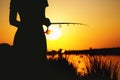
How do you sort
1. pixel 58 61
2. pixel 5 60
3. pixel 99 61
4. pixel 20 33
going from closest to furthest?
pixel 20 33 → pixel 5 60 → pixel 99 61 → pixel 58 61

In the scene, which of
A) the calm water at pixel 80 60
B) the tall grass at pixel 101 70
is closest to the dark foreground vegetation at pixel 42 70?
the tall grass at pixel 101 70

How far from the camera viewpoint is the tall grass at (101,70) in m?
8.01

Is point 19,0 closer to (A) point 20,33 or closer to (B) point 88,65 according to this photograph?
(A) point 20,33

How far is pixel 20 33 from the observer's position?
7059 millimetres

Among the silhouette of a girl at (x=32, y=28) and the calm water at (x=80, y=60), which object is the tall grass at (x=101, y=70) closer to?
the calm water at (x=80, y=60)

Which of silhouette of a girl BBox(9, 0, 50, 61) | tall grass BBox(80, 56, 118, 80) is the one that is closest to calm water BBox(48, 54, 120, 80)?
tall grass BBox(80, 56, 118, 80)

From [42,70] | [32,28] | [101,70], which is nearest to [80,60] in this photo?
[101,70]

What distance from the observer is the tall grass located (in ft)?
26.3

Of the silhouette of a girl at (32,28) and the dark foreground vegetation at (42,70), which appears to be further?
the dark foreground vegetation at (42,70)

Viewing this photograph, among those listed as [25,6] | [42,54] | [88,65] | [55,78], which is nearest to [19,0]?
[25,6]

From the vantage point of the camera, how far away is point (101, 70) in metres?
8.23

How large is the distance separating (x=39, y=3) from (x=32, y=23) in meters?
0.39

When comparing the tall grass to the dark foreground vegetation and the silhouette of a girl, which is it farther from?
the silhouette of a girl

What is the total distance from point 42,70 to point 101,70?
1.50m
